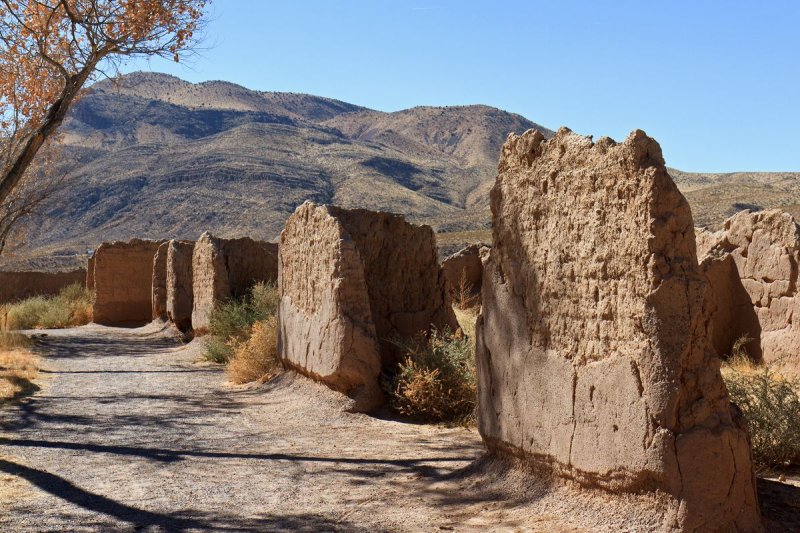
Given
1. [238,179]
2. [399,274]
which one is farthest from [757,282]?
A: [238,179]

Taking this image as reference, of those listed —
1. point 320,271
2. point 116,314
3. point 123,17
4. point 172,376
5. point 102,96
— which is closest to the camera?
point 320,271

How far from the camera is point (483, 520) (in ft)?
16.4

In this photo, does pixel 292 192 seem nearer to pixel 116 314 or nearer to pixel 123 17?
pixel 116 314

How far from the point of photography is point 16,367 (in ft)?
41.2

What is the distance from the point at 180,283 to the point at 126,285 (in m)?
3.77

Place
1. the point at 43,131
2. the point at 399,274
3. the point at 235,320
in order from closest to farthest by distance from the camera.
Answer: the point at 399,274, the point at 43,131, the point at 235,320

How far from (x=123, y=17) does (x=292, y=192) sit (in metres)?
46.8

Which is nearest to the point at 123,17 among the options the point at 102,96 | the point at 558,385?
the point at 558,385

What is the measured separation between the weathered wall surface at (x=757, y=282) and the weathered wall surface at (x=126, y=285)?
1385 centimetres

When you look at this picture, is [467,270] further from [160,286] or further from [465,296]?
[160,286]

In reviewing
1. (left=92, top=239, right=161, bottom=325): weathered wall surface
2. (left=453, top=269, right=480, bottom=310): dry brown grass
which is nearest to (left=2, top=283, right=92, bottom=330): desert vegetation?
(left=92, top=239, right=161, bottom=325): weathered wall surface

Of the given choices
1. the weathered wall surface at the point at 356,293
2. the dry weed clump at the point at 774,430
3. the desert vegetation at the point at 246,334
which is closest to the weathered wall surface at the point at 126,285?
the desert vegetation at the point at 246,334

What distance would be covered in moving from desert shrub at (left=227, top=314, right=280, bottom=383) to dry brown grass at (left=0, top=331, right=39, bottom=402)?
2.49 meters

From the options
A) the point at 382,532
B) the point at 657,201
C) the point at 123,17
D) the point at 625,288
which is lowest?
the point at 382,532
